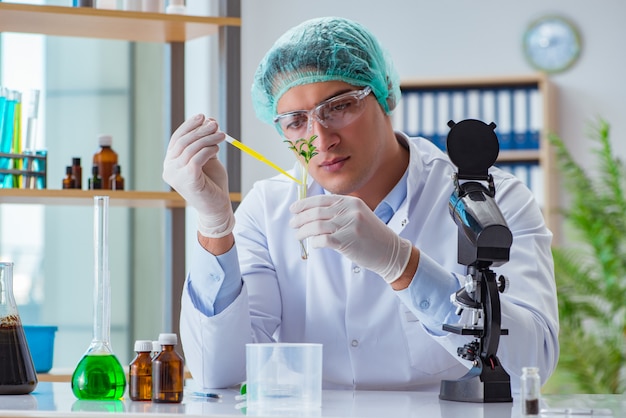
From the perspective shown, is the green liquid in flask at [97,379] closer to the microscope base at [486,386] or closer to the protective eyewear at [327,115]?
the microscope base at [486,386]

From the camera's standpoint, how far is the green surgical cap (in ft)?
6.13

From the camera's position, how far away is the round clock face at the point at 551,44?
15.3 ft

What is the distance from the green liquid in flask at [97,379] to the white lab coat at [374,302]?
0.32 metres

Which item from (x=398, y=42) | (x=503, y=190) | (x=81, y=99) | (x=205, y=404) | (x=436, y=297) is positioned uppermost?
(x=398, y=42)

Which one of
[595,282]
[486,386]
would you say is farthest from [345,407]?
[595,282]

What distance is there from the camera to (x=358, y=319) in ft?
6.07

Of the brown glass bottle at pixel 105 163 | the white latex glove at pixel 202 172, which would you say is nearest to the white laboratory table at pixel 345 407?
the white latex glove at pixel 202 172

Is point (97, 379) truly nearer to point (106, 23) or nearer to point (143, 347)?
point (143, 347)

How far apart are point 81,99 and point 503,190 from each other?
274 cm

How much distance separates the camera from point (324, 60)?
6.11ft

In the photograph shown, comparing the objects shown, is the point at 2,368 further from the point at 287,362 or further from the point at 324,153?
the point at 324,153

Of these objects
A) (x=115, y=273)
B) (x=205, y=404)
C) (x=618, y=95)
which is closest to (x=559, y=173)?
(x=618, y=95)

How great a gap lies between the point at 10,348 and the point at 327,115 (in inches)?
30.2

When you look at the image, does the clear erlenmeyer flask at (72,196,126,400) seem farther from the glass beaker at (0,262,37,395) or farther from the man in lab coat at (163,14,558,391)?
the man in lab coat at (163,14,558,391)
